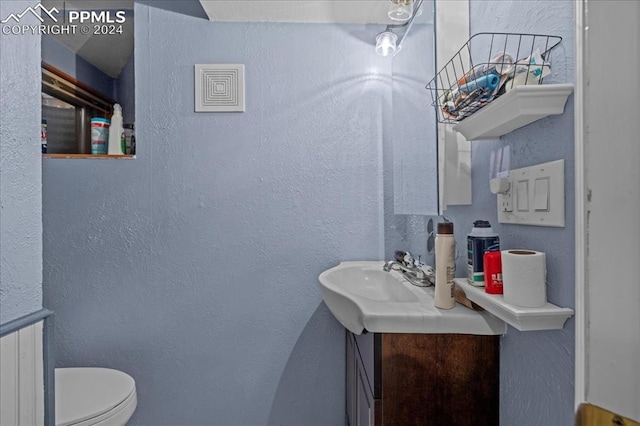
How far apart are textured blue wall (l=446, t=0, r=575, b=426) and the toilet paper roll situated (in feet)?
0.15

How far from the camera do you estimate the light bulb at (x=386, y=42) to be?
1.57 metres

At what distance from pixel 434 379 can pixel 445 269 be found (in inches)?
10.4

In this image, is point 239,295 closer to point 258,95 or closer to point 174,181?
point 174,181

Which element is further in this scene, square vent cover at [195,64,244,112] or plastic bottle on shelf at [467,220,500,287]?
square vent cover at [195,64,244,112]

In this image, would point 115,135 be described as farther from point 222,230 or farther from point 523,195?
point 523,195

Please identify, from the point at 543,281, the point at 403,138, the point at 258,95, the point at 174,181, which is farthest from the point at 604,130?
the point at 174,181

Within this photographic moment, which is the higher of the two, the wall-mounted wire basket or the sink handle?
the wall-mounted wire basket

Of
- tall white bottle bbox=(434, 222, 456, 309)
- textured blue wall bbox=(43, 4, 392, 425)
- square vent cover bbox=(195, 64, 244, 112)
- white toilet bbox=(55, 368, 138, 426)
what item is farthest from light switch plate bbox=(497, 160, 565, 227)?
white toilet bbox=(55, 368, 138, 426)

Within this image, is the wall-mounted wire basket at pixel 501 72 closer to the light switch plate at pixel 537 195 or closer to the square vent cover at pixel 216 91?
the light switch plate at pixel 537 195

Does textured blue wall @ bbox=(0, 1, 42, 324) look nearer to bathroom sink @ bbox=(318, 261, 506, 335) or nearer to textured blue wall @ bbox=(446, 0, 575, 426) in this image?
bathroom sink @ bbox=(318, 261, 506, 335)

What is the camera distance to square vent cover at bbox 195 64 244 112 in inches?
63.7

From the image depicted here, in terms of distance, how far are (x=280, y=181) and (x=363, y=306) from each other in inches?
35.7

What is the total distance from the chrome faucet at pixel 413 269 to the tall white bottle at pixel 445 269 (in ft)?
0.81

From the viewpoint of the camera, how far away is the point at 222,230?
1.63 metres
